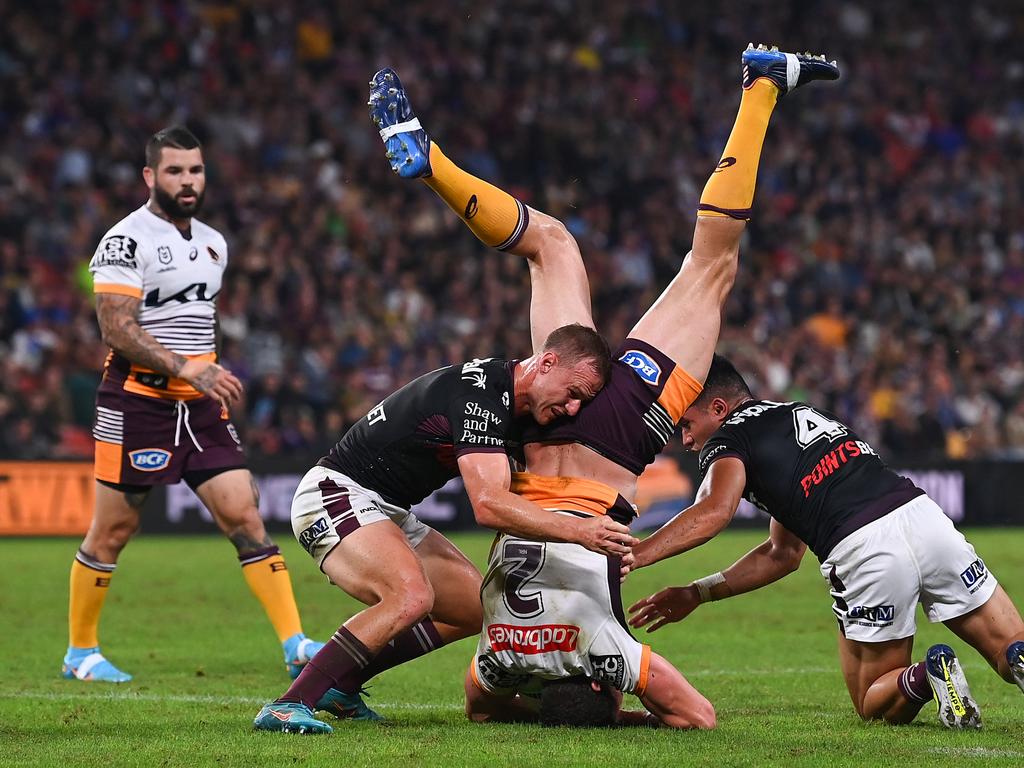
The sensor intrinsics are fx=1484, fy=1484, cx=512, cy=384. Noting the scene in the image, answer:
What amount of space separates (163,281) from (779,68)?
3461 mm

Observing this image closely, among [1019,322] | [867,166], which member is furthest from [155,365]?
[867,166]

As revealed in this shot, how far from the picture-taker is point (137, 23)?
21.2m

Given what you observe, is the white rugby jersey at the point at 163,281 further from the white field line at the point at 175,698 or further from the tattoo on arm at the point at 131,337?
the white field line at the point at 175,698

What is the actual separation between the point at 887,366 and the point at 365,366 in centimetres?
758

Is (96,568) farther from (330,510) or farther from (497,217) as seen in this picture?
(497,217)

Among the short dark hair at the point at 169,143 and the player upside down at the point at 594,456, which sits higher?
the short dark hair at the point at 169,143

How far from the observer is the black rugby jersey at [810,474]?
632cm

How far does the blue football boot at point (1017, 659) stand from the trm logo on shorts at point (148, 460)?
174 inches

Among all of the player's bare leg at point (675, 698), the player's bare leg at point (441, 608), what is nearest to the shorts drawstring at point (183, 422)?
the player's bare leg at point (441, 608)

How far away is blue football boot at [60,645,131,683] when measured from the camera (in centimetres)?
763

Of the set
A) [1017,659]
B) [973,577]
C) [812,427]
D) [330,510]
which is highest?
[812,427]

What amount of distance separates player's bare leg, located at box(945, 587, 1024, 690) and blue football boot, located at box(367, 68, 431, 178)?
131 inches

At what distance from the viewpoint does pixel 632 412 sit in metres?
6.39

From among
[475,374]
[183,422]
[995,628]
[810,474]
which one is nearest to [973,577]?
[995,628]
